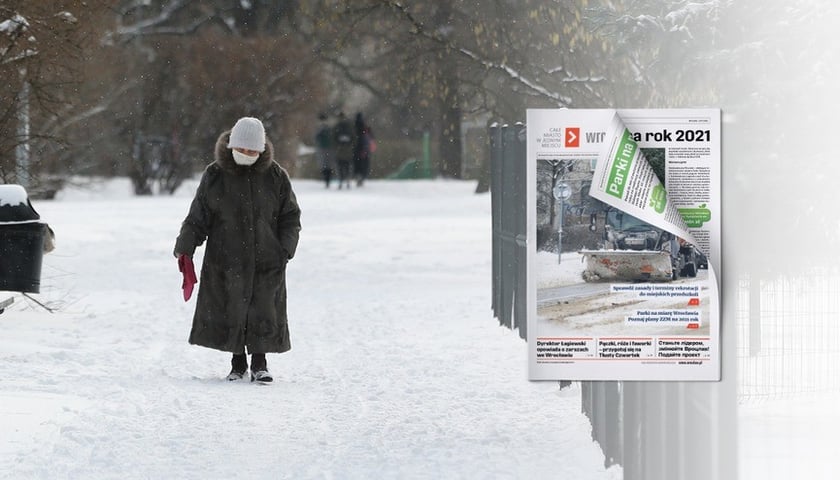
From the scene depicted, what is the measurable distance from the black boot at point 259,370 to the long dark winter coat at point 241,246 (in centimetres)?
5

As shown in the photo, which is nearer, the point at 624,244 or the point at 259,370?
the point at 624,244

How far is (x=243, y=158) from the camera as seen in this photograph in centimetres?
973

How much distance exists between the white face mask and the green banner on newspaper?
4.75 meters

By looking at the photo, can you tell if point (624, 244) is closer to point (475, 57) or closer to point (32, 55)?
point (32, 55)

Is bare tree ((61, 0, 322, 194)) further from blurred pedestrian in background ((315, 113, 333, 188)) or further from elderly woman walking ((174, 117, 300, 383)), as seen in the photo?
elderly woman walking ((174, 117, 300, 383))

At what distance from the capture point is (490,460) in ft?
23.7

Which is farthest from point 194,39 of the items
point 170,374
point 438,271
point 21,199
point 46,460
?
point 46,460

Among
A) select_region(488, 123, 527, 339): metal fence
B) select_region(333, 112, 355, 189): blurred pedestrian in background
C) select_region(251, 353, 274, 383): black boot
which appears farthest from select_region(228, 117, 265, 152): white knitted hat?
select_region(333, 112, 355, 189): blurred pedestrian in background

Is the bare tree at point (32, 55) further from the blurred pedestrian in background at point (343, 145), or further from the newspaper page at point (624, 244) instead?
the blurred pedestrian in background at point (343, 145)

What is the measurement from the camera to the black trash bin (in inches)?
492

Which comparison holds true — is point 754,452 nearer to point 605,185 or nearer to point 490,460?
point 490,460

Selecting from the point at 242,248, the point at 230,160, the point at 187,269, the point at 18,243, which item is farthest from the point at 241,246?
the point at 18,243

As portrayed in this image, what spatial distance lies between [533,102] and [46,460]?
12.4 m

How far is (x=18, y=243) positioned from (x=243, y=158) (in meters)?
3.50
